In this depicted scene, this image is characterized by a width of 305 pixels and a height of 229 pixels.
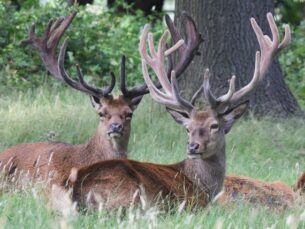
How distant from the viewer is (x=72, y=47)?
49.4 ft

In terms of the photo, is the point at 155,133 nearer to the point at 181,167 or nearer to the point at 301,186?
the point at 301,186

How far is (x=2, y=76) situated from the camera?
13.9 m

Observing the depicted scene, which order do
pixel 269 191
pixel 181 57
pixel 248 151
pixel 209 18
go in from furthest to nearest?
pixel 209 18, pixel 248 151, pixel 181 57, pixel 269 191

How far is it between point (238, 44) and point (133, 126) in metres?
1.64

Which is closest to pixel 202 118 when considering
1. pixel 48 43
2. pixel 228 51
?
pixel 48 43

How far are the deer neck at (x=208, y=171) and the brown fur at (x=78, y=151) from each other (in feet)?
3.49

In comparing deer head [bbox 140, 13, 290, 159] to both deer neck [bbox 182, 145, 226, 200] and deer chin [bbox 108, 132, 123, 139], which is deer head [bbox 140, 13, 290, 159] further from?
deer chin [bbox 108, 132, 123, 139]

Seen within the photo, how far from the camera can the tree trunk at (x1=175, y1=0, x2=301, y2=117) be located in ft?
40.6

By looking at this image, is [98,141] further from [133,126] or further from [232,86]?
[133,126]

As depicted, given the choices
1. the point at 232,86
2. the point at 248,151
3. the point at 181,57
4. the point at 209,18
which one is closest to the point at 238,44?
the point at 209,18

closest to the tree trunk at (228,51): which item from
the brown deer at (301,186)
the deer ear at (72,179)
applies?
the brown deer at (301,186)

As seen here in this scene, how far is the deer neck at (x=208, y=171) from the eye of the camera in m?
8.52

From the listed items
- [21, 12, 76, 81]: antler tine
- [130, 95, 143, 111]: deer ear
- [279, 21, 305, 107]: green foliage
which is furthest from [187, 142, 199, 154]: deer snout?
[279, 21, 305, 107]: green foliage

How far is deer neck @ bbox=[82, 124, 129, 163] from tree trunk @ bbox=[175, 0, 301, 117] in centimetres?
289
